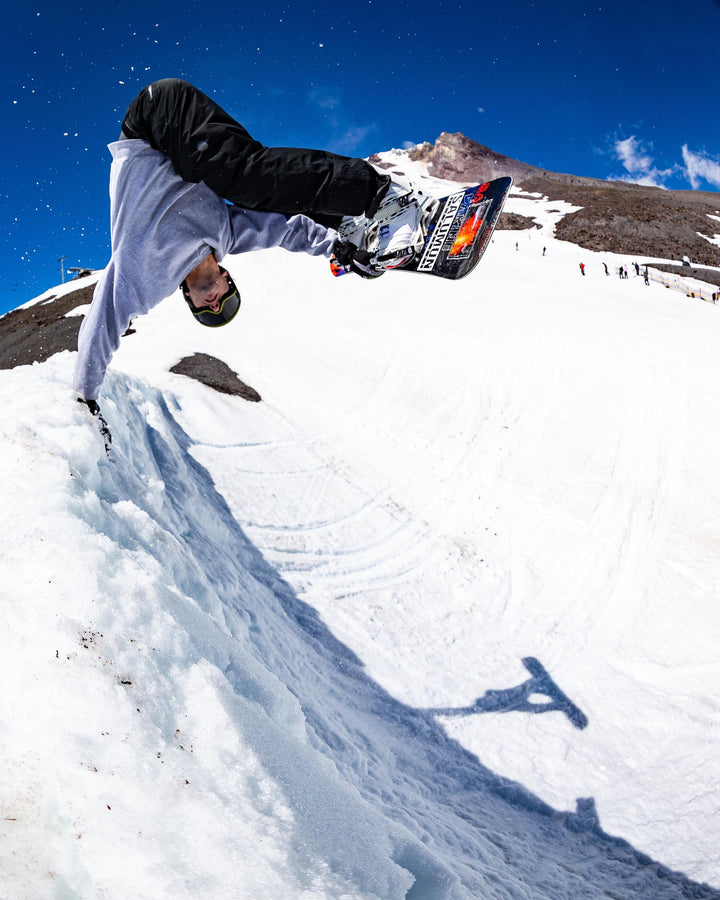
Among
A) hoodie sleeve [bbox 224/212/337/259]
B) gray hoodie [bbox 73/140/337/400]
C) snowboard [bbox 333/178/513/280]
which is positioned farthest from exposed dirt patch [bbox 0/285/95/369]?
A: snowboard [bbox 333/178/513/280]

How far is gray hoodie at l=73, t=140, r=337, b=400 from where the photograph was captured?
10.9 feet

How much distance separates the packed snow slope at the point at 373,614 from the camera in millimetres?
1711

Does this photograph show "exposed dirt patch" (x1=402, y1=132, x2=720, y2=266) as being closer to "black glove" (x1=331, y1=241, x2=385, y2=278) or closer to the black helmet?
"black glove" (x1=331, y1=241, x2=385, y2=278)

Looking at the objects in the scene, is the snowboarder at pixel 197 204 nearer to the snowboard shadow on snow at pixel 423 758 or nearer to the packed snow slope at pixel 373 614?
the packed snow slope at pixel 373 614

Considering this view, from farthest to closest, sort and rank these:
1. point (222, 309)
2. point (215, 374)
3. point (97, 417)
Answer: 1. point (215, 374)
2. point (97, 417)
3. point (222, 309)

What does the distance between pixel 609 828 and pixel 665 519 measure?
5899 millimetres

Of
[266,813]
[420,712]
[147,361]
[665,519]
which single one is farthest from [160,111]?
[147,361]

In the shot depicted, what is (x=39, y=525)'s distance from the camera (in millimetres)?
2359

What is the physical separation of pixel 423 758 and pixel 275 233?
16.9 ft

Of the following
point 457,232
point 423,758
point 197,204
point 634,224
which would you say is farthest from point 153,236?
point 634,224

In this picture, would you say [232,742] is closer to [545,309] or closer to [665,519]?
[665,519]

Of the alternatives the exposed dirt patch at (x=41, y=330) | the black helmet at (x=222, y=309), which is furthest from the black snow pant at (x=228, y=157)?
the exposed dirt patch at (x=41, y=330)

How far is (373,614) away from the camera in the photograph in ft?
24.6

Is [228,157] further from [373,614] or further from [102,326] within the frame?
[373,614]
